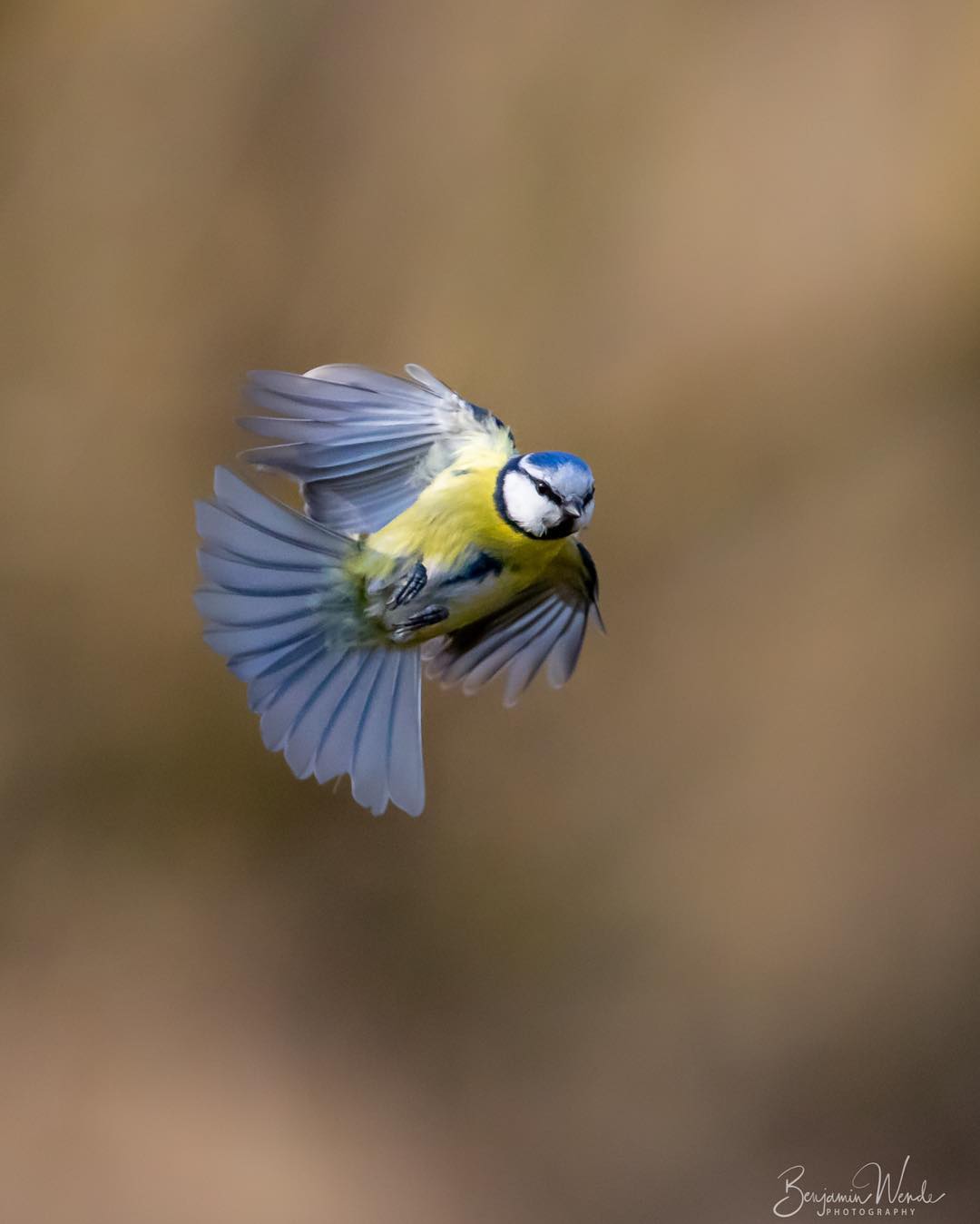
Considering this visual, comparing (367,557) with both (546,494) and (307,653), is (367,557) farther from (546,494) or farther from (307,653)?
(546,494)

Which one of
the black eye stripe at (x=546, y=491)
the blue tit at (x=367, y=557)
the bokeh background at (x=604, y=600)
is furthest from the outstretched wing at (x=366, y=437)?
the bokeh background at (x=604, y=600)

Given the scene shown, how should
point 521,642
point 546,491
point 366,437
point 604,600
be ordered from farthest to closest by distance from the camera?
point 604,600, point 521,642, point 366,437, point 546,491

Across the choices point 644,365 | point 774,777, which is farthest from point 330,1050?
point 644,365

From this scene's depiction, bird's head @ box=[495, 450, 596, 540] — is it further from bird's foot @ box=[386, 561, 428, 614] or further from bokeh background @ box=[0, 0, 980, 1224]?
bokeh background @ box=[0, 0, 980, 1224]

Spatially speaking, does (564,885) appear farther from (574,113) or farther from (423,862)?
(574,113)

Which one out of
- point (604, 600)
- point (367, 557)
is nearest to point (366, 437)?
point (367, 557)

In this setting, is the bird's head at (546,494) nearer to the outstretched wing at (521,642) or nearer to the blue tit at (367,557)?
the blue tit at (367,557)

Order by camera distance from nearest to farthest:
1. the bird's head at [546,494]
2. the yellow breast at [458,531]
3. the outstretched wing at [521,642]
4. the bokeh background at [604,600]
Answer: the bird's head at [546,494] → the yellow breast at [458,531] → the outstretched wing at [521,642] → the bokeh background at [604,600]
